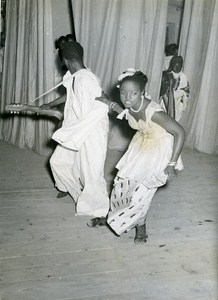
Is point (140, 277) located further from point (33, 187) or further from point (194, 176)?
point (194, 176)

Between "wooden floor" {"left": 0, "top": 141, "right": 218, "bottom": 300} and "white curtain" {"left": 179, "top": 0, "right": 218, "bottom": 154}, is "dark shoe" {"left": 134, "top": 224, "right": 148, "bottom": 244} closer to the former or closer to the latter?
"wooden floor" {"left": 0, "top": 141, "right": 218, "bottom": 300}

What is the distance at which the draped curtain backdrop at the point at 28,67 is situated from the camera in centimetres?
523

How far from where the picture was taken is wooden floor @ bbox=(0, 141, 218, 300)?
2.49 metres

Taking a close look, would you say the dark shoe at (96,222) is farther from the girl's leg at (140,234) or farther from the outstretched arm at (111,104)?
the outstretched arm at (111,104)

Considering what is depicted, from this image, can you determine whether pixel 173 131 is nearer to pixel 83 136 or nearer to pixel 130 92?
pixel 130 92

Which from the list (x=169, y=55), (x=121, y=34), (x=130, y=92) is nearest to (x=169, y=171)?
(x=130, y=92)

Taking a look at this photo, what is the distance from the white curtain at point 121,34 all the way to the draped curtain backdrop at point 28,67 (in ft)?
1.76

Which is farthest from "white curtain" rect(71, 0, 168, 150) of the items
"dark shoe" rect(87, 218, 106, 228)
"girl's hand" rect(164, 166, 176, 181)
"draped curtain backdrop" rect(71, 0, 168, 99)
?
"girl's hand" rect(164, 166, 176, 181)

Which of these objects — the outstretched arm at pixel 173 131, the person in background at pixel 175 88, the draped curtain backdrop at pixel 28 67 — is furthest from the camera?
the person in background at pixel 175 88

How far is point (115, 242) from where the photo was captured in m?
3.15

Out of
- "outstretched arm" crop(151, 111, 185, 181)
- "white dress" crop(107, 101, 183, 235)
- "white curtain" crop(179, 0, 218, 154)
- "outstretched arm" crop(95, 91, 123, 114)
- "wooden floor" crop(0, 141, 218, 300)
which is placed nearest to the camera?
"wooden floor" crop(0, 141, 218, 300)

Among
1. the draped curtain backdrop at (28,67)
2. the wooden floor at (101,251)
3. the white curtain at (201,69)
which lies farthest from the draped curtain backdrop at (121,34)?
the wooden floor at (101,251)

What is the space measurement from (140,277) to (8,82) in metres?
4.36

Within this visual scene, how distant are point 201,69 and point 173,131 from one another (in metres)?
3.86
